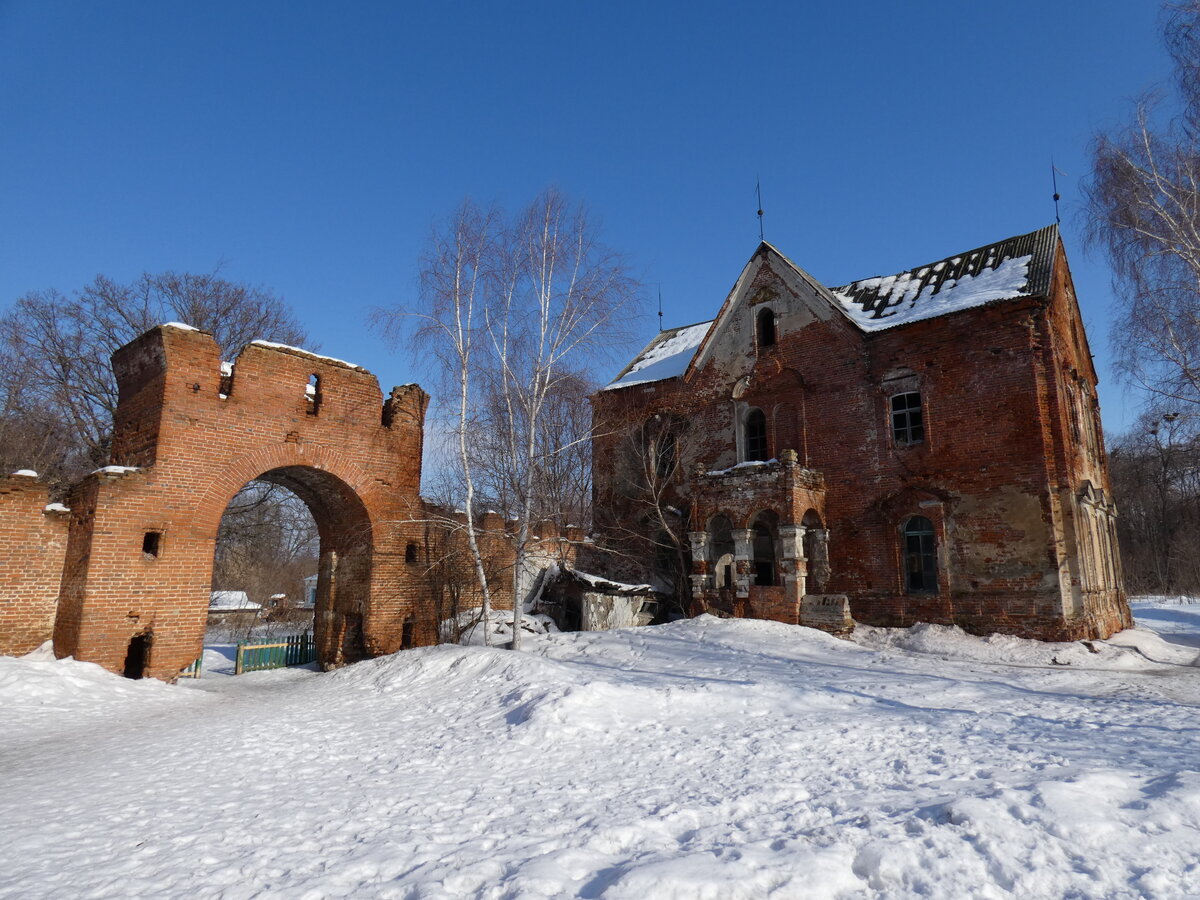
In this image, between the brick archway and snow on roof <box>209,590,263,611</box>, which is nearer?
the brick archway

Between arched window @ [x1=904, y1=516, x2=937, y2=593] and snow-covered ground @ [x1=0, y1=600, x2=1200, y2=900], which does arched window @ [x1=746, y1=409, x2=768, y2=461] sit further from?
snow-covered ground @ [x1=0, y1=600, x2=1200, y2=900]

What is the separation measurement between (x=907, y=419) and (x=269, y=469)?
14.7 m

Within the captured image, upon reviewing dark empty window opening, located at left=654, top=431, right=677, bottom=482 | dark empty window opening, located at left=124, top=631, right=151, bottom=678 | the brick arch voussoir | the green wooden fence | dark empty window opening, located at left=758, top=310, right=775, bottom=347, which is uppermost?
dark empty window opening, located at left=758, top=310, right=775, bottom=347

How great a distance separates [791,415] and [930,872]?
15830mm

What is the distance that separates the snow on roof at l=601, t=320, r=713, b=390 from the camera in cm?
2233

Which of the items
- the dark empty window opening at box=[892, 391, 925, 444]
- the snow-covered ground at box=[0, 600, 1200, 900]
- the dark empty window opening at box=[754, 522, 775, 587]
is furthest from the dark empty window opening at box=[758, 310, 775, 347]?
the snow-covered ground at box=[0, 600, 1200, 900]

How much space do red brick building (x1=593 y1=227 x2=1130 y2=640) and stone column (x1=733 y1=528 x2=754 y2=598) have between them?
0.05m

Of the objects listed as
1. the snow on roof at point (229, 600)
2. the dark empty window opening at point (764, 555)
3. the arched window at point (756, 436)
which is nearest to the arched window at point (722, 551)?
the dark empty window opening at point (764, 555)

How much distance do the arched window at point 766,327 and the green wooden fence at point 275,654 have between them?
568 inches

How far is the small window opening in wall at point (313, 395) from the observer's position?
14.6 metres

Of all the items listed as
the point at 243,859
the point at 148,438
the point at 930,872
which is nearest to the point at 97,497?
the point at 148,438

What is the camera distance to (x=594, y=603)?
16.8 metres

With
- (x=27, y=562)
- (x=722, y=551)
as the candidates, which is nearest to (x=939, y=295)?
(x=722, y=551)

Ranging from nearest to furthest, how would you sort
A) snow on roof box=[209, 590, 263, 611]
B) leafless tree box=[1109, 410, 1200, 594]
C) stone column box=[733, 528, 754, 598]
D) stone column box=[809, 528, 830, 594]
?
stone column box=[733, 528, 754, 598], stone column box=[809, 528, 830, 594], snow on roof box=[209, 590, 263, 611], leafless tree box=[1109, 410, 1200, 594]
